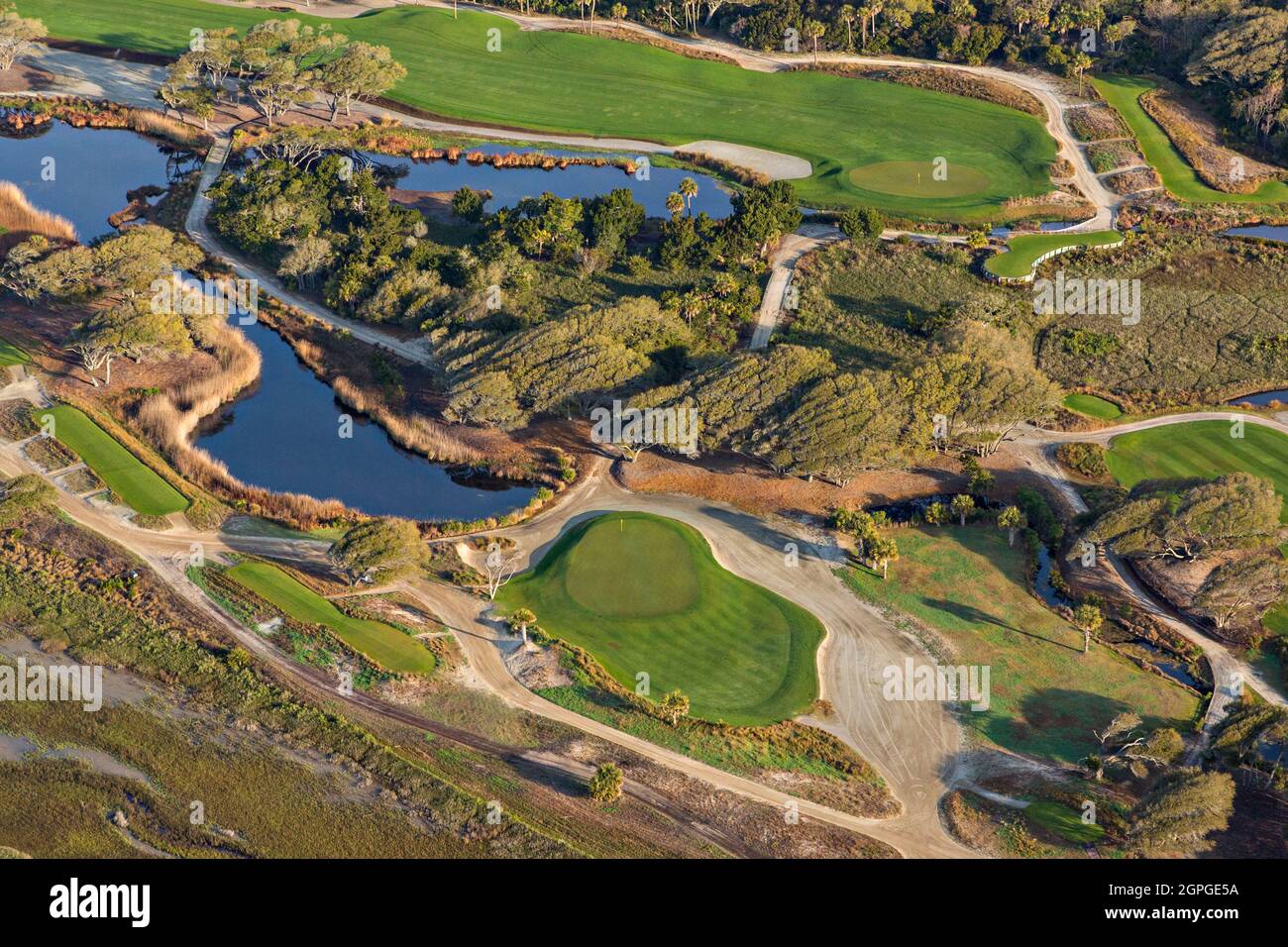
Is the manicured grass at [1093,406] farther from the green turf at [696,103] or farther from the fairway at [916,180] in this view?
the fairway at [916,180]

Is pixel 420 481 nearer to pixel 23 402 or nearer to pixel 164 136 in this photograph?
pixel 23 402

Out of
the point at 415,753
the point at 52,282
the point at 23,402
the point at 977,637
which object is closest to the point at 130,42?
the point at 52,282

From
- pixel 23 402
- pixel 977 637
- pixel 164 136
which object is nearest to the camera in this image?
pixel 977 637

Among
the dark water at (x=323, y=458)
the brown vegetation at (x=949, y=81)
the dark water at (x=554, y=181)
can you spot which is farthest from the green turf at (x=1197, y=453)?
the brown vegetation at (x=949, y=81)

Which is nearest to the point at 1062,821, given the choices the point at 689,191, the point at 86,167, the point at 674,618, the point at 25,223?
the point at 674,618

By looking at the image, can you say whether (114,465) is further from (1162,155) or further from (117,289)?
(1162,155)

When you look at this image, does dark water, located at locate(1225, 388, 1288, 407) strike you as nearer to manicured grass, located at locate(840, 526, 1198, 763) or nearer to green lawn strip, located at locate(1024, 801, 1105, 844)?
manicured grass, located at locate(840, 526, 1198, 763)
